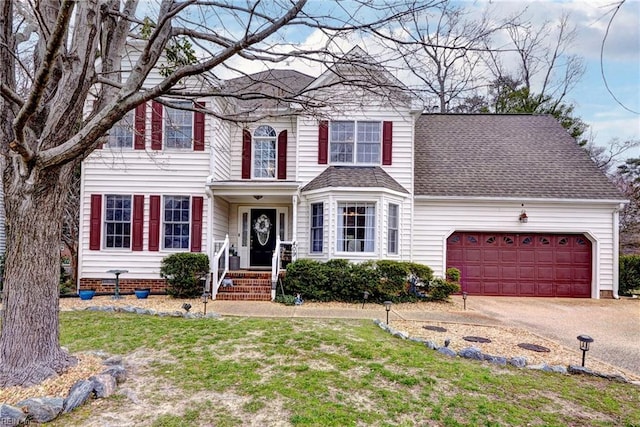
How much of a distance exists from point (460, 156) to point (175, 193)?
31.4ft

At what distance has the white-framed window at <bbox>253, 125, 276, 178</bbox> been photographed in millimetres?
12492

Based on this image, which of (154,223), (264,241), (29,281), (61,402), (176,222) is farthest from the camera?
(264,241)

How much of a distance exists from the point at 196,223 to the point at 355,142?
5.43 meters

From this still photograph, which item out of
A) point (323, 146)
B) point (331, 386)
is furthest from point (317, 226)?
point (331, 386)

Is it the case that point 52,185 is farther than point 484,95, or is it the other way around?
point 484,95

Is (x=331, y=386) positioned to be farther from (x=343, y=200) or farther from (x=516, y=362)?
(x=343, y=200)

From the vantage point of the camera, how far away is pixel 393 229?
11297 millimetres

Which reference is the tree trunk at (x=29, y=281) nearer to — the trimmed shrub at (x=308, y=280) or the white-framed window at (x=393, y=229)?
the trimmed shrub at (x=308, y=280)

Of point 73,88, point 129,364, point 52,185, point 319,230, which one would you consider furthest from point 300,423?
point 319,230

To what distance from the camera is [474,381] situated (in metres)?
4.31

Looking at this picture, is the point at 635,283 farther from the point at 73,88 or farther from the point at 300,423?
the point at 73,88

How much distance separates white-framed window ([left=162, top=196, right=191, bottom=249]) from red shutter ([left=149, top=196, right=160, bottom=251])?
183 millimetres

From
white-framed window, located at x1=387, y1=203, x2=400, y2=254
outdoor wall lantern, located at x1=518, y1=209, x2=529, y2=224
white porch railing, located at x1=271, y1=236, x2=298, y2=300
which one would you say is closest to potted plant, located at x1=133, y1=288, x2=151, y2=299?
white porch railing, located at x1=271, y1=236, x2=298, y2=300

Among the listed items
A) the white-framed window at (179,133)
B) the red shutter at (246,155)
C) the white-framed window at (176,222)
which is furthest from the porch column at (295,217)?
the white-framed window at (179,133)
